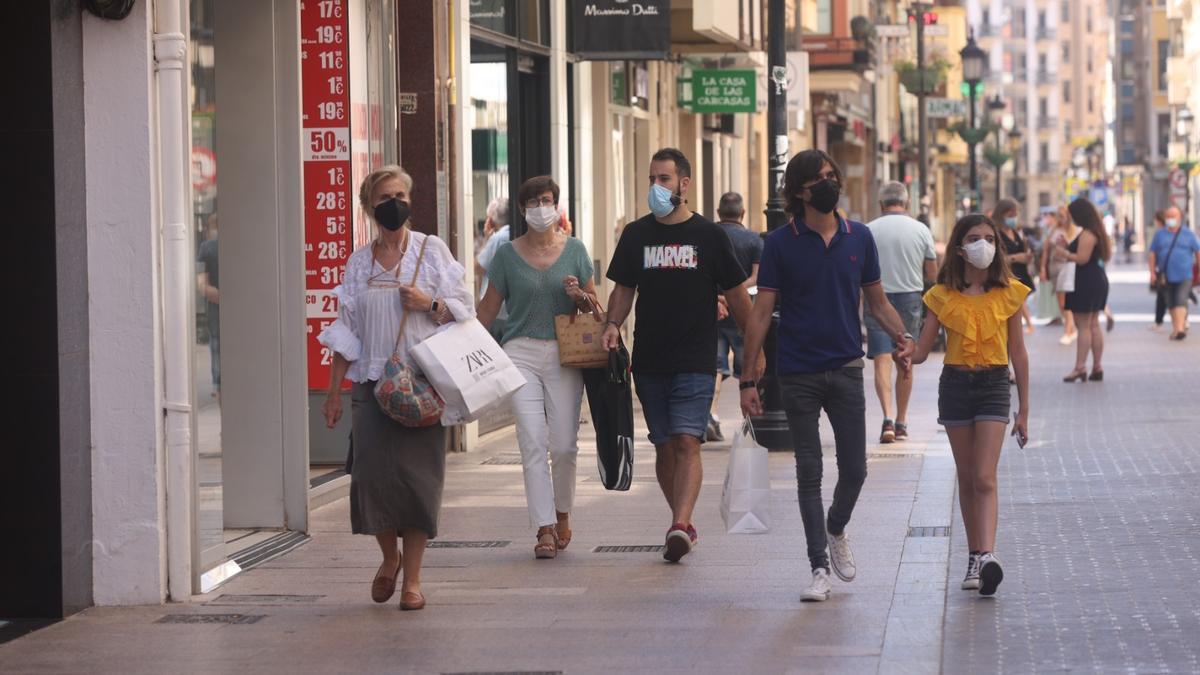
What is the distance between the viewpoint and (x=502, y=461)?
15359mm

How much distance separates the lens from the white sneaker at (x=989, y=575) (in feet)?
30.2

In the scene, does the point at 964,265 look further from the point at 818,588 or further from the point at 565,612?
the point at 565,612

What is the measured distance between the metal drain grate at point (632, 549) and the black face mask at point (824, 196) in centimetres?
222

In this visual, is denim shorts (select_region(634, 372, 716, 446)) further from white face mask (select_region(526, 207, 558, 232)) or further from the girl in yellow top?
the girl in yellow top

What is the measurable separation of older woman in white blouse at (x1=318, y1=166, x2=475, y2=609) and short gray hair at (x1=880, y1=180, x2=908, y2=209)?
8.75 metres

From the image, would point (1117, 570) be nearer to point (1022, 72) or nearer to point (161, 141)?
point (161, 141)

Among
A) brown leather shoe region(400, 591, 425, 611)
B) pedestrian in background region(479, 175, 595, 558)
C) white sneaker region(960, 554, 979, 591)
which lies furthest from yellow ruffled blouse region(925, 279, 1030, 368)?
brown leather shoe region(400, 591, 425, 611)

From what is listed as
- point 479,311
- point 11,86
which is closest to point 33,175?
point 11,86

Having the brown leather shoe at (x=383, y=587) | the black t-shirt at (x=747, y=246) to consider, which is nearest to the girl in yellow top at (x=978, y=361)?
the brown leather shoe at (x=383, y=587)

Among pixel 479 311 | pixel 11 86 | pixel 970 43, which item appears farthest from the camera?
pixel 970 43

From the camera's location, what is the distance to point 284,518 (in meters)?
11.7

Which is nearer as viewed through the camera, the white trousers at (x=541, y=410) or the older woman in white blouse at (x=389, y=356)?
the older woman in white blouse at (x=389, y=356)

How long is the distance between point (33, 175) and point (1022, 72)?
181 meters

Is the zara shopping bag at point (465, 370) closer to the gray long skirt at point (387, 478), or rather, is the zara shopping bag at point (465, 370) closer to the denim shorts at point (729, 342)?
the gray long skirt at point (387, 478)
